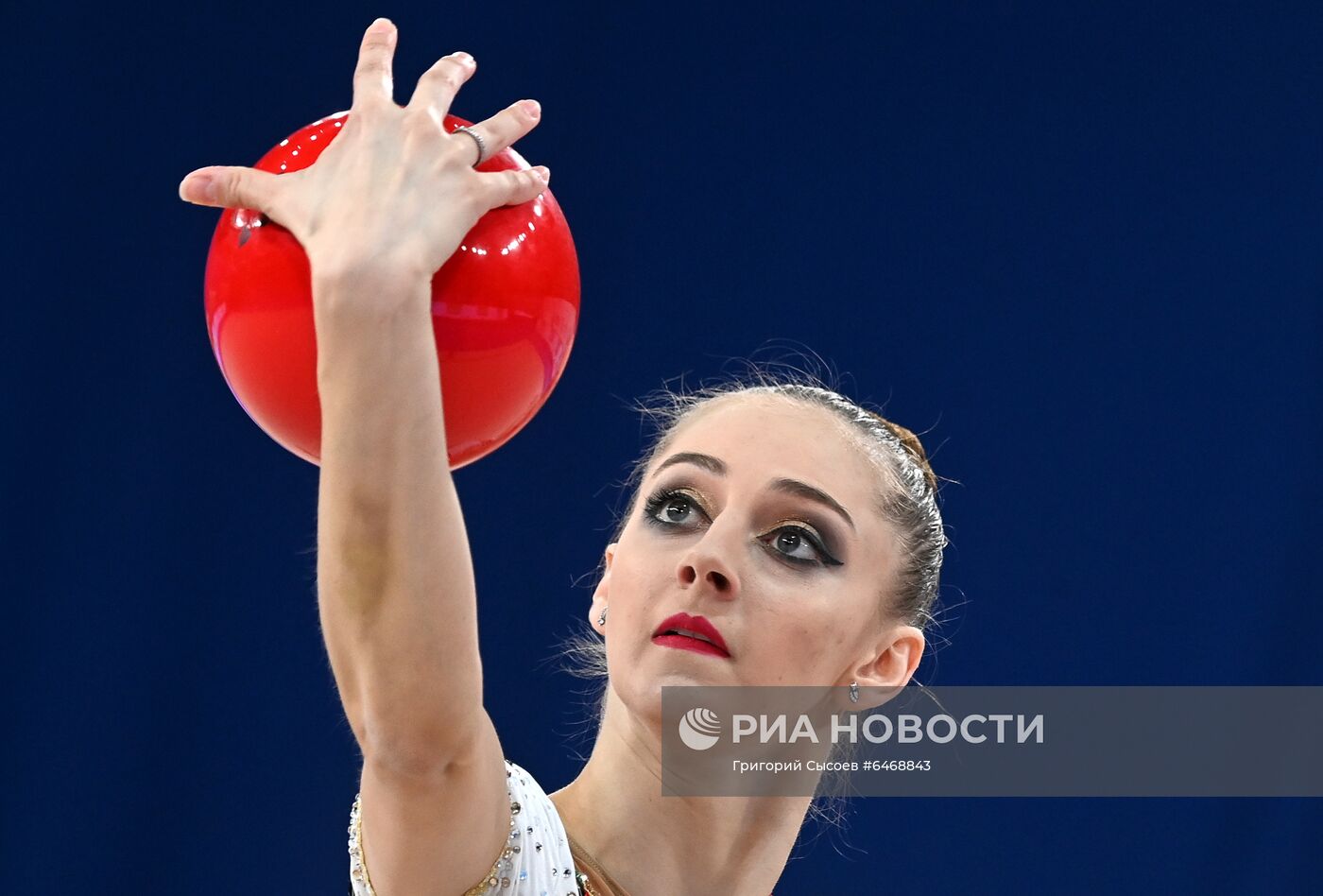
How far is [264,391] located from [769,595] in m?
0.52

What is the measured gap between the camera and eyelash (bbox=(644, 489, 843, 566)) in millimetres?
1451

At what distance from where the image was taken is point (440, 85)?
1.03m

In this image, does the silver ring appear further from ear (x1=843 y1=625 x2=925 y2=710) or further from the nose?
ear (x1=843 y1=625 x2=925 y2=710)

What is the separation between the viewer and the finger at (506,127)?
3.43 ft

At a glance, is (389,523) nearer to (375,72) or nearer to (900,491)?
(375,72)

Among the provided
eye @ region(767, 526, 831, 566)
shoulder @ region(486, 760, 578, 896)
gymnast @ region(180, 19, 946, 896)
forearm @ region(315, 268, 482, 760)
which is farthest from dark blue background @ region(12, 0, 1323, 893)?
forearm @ region(315, 268, 482, 760)

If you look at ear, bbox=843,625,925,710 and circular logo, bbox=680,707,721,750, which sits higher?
ear, bbox=843,625,925,710

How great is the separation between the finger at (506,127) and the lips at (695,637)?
47cm

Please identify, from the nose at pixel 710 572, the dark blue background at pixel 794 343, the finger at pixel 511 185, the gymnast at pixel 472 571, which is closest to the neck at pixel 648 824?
the gymnast at pixel 472 571

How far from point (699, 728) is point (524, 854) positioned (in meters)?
0.25

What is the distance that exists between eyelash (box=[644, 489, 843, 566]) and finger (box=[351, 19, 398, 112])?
569mm

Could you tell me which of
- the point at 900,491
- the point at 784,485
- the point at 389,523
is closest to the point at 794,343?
the point at 900,491

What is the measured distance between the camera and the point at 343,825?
100 inches

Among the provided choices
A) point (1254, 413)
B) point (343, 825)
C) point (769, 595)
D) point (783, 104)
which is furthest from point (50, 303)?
point (1254, 413)
